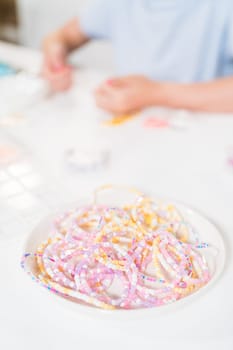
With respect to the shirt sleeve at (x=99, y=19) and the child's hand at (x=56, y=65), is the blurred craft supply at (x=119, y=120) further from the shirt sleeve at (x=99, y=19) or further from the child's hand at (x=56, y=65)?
the shirt sleeve at (x=99, y=19)

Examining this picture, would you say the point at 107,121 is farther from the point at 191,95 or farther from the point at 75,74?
the point at 75,74

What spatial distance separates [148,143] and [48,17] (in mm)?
1933

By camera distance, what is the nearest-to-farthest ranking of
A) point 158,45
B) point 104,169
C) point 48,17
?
point 104,169
point 158,45
point 48,17

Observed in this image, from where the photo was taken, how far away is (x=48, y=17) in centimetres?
254

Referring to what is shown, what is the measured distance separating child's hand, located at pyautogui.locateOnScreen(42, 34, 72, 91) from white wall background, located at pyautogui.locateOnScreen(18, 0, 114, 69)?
96cm

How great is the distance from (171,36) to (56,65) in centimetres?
29

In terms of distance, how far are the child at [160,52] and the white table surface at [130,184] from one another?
5 cm

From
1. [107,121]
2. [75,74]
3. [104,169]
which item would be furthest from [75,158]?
[75,74]

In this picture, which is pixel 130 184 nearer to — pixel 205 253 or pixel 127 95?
pixel 205 253

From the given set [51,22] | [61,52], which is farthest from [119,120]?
[51,22]

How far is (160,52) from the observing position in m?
1.15

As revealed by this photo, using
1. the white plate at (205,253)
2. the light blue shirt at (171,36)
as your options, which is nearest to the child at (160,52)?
the light blue shirt at (171,36)

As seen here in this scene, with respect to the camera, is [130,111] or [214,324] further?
[130,111]

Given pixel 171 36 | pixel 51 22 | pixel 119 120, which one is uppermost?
pixel 171 36
